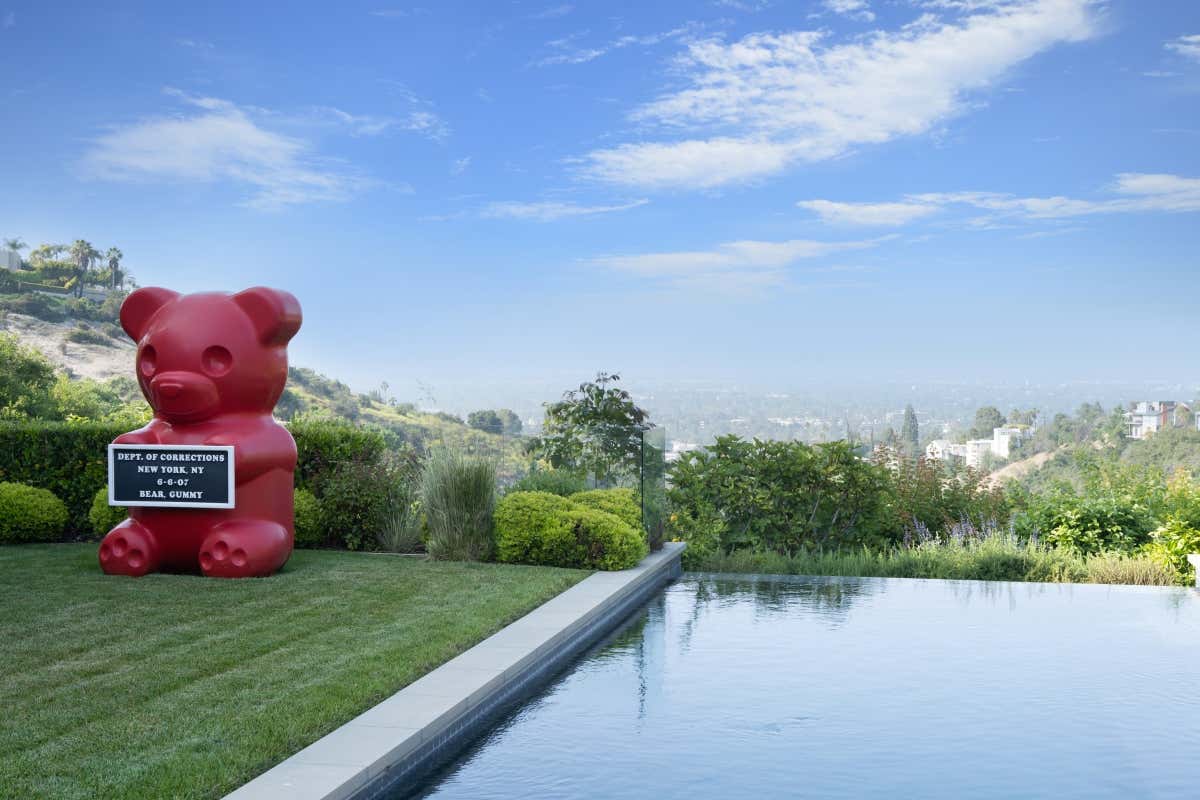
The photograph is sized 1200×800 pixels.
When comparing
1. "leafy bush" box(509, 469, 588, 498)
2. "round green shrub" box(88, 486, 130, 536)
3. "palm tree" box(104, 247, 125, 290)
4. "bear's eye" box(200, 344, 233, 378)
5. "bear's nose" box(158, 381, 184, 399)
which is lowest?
"round green shrub" box(88, 486, 130, 536)

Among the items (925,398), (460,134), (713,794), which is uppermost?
(460,134)

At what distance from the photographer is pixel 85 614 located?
325 inches

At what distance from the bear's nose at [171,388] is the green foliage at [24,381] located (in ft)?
79.4

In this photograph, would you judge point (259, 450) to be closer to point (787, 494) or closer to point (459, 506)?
point (459, 506)

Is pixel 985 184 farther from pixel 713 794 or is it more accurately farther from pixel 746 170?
pixel 713 794

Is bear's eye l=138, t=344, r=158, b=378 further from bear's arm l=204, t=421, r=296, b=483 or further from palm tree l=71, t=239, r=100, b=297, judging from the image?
palm tree l=71, t=239, r=100, b=297

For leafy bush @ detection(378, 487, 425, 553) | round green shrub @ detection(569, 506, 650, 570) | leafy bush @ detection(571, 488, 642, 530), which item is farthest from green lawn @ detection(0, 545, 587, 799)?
leafy bush @ detection(571, 488, 642, 530)

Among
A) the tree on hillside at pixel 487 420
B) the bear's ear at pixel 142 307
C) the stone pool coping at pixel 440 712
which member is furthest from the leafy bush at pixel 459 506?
the tree on hillside at pixel 487 420

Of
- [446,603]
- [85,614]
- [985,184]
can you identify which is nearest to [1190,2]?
[985,184]

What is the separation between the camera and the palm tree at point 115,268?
56466 millimetres

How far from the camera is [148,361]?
966cm

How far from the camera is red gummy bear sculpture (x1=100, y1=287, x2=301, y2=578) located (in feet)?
31.1

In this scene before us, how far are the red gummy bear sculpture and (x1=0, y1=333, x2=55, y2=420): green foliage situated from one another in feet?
77.8

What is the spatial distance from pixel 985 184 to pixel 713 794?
3290 cm
